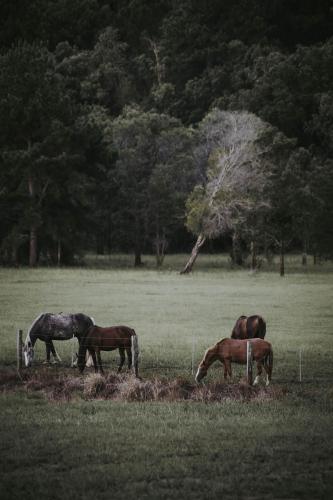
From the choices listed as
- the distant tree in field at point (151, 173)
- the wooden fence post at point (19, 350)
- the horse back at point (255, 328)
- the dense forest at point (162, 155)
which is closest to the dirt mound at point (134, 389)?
the wooden fence post at point (19, 350)

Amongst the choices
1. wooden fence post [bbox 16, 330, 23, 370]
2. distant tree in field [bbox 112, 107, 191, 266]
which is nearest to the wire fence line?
wooden fence post [bbox 16, 330, 23, 370]

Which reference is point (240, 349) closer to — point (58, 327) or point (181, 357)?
point (181, 357)

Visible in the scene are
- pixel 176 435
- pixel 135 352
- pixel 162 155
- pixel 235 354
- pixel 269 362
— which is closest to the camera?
pixel 176 435

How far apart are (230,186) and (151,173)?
43.3 ft

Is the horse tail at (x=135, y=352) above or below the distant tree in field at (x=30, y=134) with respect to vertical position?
below

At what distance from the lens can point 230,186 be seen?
212ft

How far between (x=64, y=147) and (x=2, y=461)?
61993 mm

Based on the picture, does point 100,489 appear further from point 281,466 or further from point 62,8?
point 62,8

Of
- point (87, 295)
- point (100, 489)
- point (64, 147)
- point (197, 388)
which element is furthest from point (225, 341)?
point (64, 147)

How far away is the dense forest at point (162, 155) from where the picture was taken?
210ft

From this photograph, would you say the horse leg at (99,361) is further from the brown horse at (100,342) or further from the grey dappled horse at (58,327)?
the grey dappled horse at (58,327)

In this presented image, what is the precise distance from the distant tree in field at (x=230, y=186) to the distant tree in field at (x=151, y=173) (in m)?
6.71

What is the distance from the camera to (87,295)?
40.5 meters

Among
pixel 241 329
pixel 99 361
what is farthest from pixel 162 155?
pixel 99 361
